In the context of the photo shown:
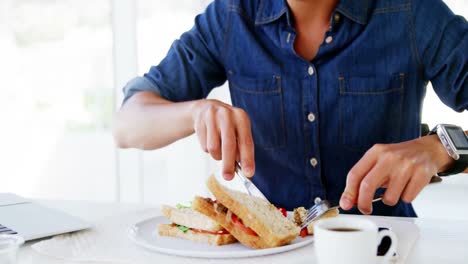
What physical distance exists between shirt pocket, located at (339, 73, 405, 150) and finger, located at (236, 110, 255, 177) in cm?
44

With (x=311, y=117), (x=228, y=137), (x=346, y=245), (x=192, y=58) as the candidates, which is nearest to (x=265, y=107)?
(x=311, y=117)

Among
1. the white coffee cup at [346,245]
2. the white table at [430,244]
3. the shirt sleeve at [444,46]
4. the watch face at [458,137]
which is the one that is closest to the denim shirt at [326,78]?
the shirt sleeve at [444,46]

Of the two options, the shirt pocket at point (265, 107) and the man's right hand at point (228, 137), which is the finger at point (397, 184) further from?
the shirt pocket at point (265, 107)

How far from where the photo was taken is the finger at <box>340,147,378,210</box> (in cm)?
114

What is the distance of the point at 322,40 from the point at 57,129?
6.22 feet

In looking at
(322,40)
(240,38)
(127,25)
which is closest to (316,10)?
(322,40)

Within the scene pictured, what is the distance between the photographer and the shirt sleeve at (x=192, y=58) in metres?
1.73

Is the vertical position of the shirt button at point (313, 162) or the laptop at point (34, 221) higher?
the shirt button at point (313, 162)

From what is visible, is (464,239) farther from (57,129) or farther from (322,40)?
(57,129)

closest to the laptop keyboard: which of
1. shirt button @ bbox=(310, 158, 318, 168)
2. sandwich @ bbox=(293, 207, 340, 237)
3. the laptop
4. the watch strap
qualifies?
the laptop

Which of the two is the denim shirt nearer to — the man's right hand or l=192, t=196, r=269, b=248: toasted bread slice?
the man's right hand

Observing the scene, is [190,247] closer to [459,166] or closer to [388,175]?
[388,175]

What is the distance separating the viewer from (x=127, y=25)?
289 centimetres

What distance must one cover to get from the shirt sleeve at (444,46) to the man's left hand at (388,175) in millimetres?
366
